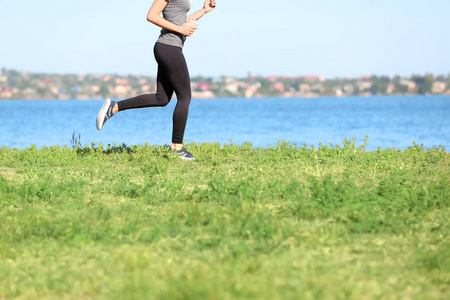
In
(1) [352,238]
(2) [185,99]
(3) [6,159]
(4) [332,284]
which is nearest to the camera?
(4) [332,284]

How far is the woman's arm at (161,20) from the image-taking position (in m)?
7.87

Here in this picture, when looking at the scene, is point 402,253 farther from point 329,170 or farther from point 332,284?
point 329,170

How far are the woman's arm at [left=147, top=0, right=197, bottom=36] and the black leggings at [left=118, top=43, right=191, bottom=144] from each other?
0.87ft

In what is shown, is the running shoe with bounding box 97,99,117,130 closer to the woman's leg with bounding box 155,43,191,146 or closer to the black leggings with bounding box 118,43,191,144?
the black leggings with bounding box 118,43,191,144

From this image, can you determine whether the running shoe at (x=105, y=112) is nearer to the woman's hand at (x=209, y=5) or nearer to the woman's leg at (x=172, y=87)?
the woman's leg at (x=172, y=87)

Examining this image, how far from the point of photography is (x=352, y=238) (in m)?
4.60

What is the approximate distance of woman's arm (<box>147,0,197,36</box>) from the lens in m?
7.87

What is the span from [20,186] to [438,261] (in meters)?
4.44

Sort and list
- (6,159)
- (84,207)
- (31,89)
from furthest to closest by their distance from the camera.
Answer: (31,89), (6,159), (84,207)

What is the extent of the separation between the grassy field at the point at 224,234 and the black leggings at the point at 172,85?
2.50ft

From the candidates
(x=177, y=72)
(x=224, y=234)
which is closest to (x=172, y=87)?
(x=177, y=72)

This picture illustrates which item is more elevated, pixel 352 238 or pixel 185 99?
pixel 185 99

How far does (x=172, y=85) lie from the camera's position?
320 inches

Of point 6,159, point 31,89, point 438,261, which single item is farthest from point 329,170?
point 31,89
